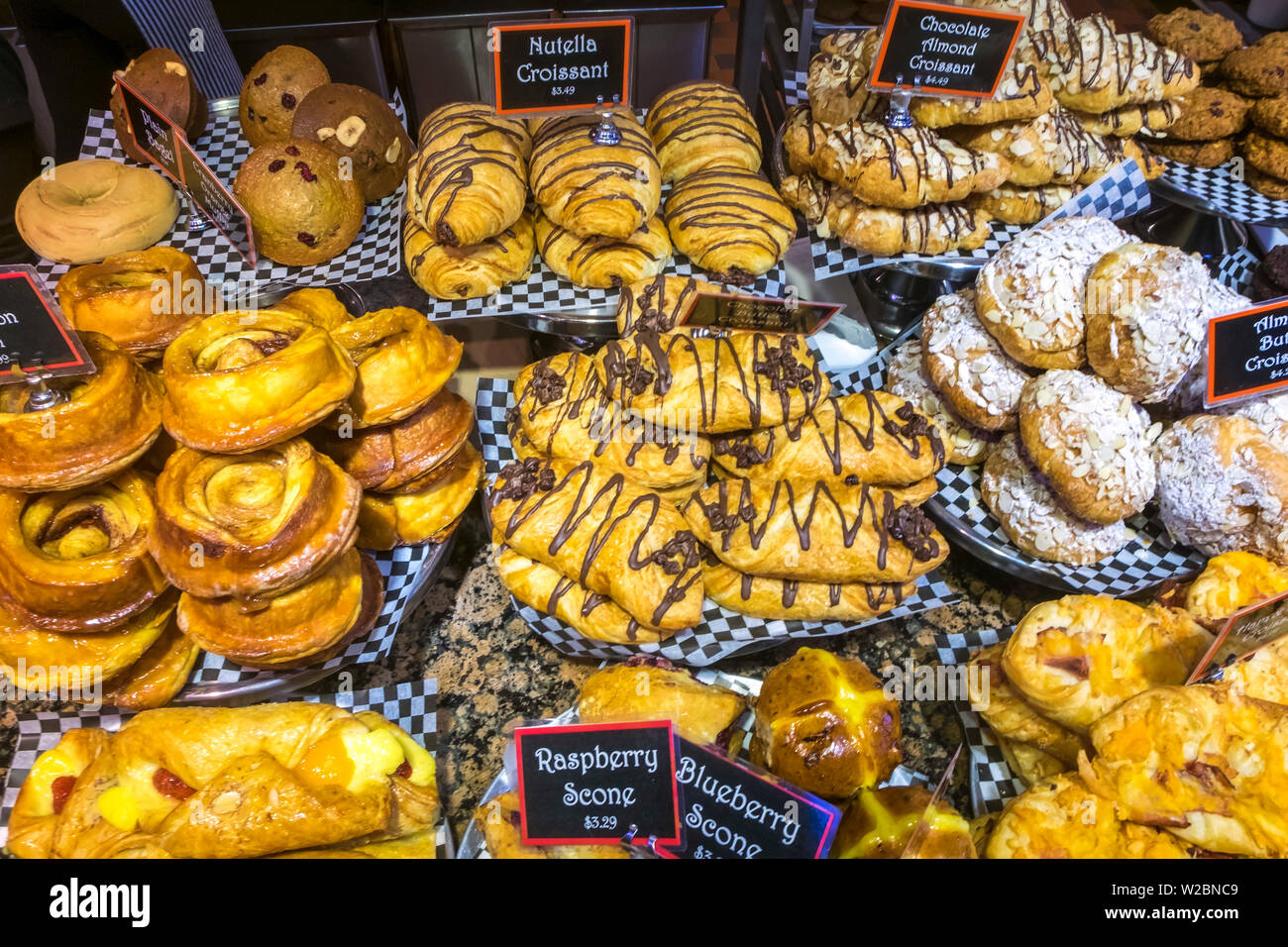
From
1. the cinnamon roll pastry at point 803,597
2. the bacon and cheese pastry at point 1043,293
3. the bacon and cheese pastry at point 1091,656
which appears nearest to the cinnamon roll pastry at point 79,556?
the cinnamon roll pastry at point 803,597

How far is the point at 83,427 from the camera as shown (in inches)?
88.2

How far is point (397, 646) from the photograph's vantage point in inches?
113

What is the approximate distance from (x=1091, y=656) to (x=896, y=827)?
756 mm

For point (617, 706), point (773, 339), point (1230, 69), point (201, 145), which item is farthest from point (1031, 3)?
point (201, 145)

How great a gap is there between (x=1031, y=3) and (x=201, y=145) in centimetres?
402

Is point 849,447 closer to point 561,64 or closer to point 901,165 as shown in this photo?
point 901,165

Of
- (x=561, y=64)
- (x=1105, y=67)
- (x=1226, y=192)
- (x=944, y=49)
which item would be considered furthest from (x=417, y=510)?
(x=1226, y=192)

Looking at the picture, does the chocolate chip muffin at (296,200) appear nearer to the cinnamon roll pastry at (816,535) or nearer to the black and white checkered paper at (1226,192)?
the cinnamon roll pastry at (816,535)

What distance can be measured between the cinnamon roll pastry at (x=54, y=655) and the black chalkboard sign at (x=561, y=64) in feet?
8.03

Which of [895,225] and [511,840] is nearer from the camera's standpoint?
[511,840]

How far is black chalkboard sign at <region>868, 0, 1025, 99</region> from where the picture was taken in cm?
330

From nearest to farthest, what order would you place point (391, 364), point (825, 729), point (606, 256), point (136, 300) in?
point (825, 729)
point (391, 364)
point (136, 300)
point (606, 256)

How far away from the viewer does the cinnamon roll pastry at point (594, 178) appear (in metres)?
3.54
